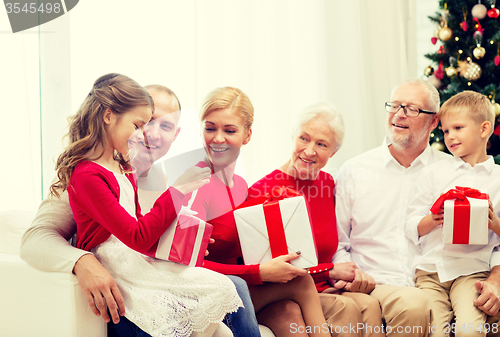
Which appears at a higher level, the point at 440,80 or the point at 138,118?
the point at 440,80

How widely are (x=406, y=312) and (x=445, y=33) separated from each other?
218 centimetres

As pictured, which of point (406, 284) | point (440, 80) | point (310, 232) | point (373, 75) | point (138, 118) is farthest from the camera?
point (373, 75)

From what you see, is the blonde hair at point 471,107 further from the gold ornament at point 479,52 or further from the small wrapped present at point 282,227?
the gold ornament at point 479,52

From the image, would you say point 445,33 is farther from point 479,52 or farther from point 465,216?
point 465,216

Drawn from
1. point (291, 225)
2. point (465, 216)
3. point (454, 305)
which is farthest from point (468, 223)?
point (291, 225)

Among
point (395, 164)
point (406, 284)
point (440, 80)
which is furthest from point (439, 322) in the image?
point (440, 80)

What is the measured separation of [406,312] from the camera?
1679mm

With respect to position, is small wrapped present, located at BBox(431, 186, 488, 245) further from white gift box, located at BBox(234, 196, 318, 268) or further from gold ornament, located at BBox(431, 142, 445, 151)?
gold ornament, located at BBox(431, 142, 445, 151)


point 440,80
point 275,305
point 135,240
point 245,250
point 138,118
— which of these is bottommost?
point 275,305

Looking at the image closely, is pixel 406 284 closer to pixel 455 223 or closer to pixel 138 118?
pixel 455 223

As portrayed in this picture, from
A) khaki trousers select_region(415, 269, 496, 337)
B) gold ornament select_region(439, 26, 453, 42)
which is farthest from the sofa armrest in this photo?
gold ornament select_region(439, 26, 453, 42)

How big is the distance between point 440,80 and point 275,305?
2294 millimetres

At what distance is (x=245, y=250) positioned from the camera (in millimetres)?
1657

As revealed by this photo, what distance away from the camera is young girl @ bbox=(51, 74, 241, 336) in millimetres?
1248
